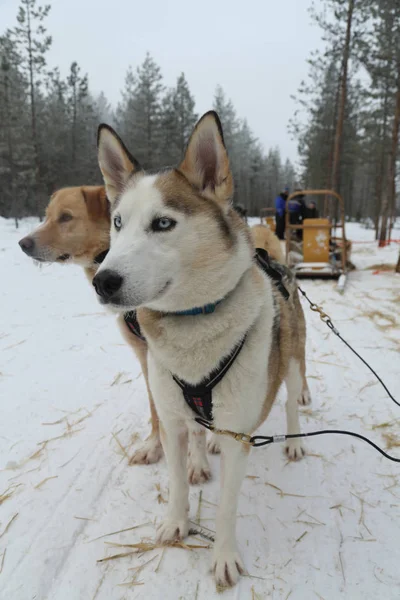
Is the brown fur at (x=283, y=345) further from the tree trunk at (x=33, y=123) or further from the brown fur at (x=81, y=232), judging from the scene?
the tree trunk at (x=33, y=123)

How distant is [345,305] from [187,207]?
5.87 m

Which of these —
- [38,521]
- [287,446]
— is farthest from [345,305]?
[38,521]

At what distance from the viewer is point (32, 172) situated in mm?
24703

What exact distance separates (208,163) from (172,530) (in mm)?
2090

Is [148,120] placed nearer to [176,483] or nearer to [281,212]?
[281,212]

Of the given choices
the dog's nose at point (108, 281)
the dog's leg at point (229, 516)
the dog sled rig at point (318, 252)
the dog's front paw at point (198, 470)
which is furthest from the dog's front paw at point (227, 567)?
the dog sled rig at point (318, 252)

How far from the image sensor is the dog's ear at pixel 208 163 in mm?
1658

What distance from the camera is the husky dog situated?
4.92 feet

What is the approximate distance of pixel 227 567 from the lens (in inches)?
71.5

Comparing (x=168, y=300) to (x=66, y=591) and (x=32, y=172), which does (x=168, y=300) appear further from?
(x=32, y=172)

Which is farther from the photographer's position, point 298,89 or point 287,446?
point 298,89

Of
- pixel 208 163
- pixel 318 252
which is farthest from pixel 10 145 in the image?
pixel 208 163

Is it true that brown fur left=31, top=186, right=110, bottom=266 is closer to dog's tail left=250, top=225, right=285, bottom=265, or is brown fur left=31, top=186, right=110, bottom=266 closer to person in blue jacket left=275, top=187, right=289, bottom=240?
dog's tail left=250, top=225, right=285, bottom=265

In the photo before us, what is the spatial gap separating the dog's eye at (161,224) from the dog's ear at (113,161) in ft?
1.67
